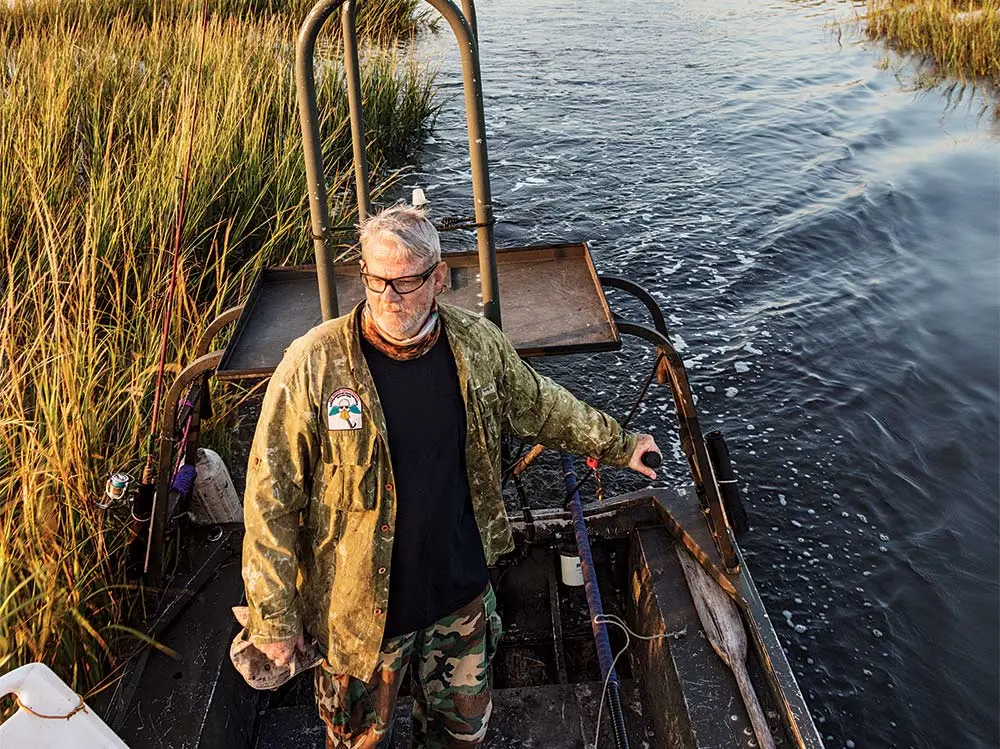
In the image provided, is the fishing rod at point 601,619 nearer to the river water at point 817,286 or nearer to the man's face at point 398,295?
the man's face at point 398,295

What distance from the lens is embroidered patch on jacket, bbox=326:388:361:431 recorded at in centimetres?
226

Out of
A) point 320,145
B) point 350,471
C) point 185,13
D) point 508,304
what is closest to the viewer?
point 350,471

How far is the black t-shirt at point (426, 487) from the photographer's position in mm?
2371

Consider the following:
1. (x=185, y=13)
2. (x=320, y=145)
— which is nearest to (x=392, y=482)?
(x=320, y=145)

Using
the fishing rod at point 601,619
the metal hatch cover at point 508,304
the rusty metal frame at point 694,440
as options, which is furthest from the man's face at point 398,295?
the rusty metal frame at point 694,440

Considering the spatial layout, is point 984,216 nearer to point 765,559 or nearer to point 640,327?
point 765,559

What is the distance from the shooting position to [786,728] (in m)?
2.89

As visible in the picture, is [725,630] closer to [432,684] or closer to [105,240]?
[432,684]

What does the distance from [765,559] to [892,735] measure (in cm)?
131

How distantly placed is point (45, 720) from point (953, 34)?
1670 centimetres

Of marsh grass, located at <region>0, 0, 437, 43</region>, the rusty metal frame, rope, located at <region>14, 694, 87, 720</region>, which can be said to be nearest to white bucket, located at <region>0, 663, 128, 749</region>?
rope, located at <region>14, 694, 87, 720</region>

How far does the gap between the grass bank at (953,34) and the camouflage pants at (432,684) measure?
49.0 ft

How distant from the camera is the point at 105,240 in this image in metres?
5.56

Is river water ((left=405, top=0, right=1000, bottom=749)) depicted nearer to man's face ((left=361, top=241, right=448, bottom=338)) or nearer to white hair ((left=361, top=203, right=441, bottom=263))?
man's face ((left=361, top=241, right=448, bottom=338))
